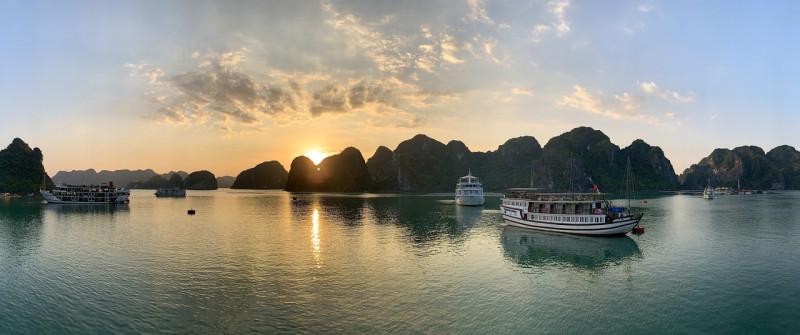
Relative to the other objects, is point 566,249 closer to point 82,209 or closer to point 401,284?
point 401,284

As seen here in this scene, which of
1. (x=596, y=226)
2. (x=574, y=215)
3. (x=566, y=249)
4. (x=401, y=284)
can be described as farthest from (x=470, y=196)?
(x=401, y=284)

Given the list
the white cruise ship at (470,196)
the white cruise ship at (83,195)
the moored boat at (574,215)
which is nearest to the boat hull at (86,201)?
the white cruise ship at (83,195)

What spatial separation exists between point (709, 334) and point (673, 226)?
72.7 metres

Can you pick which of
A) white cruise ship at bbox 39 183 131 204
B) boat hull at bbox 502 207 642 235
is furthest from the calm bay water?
white cruise ship at bbox 39 183 131 204

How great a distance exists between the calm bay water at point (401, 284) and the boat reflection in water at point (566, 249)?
0.30 m

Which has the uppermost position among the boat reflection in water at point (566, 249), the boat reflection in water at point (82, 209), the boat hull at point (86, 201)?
the boat hull at point (86, 201)

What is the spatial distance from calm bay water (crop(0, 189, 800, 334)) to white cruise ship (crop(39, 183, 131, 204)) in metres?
109

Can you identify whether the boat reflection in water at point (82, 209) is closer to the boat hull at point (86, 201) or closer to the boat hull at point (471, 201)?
the boat hull at point (86, 201)

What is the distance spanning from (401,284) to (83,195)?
178 metres

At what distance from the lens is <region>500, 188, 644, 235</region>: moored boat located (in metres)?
63.4

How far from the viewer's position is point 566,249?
54375mm

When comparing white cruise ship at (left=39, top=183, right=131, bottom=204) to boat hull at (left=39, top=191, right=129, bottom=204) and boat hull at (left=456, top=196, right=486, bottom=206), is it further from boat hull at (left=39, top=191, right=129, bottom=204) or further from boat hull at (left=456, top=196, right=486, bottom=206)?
boat hull at (left=456, top=196, right=486, bottom=206)

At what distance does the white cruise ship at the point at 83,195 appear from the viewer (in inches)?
5807

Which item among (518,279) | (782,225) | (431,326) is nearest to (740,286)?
(518,279)
